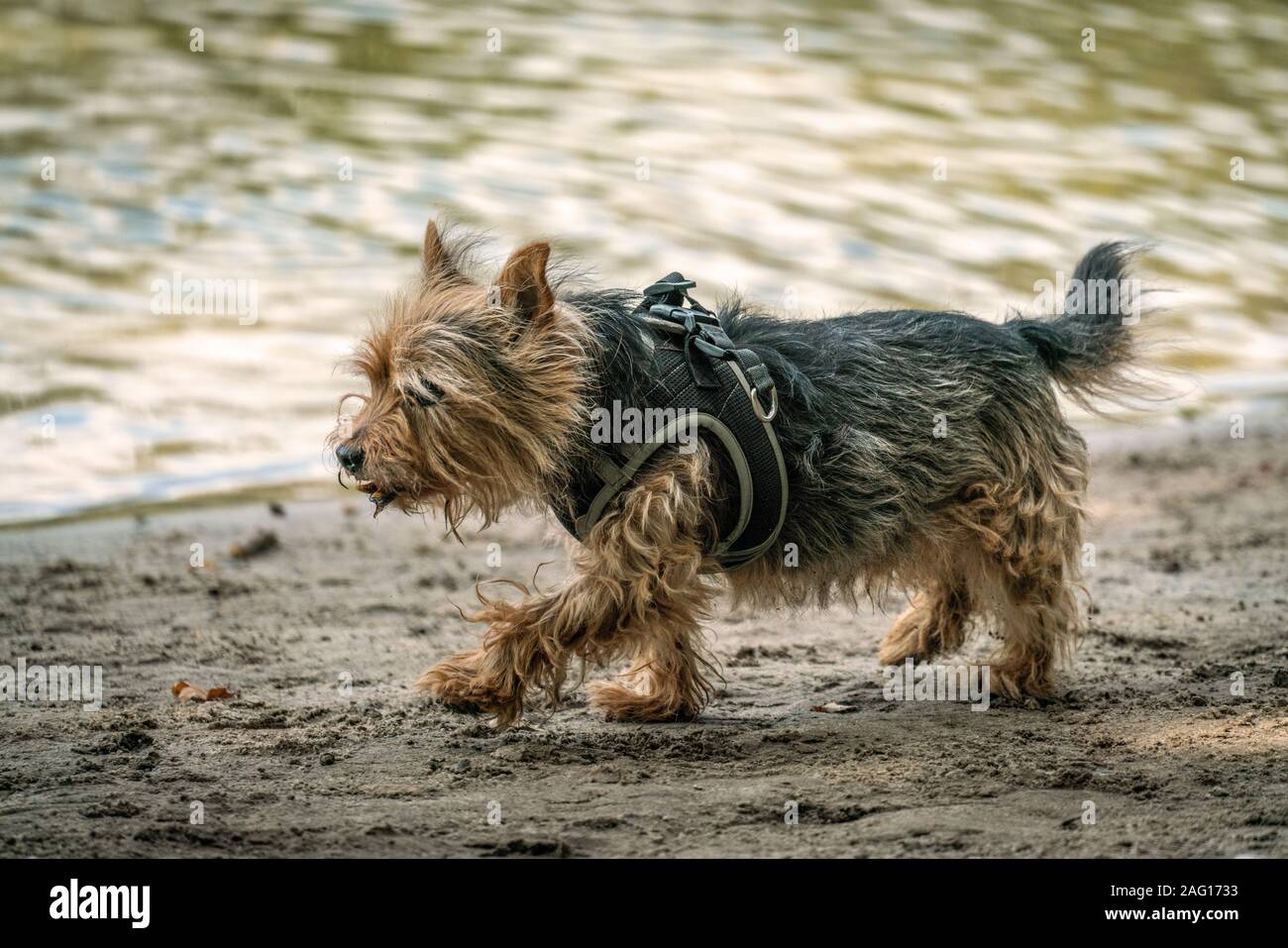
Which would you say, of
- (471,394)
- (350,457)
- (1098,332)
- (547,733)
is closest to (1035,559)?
(1098,332)

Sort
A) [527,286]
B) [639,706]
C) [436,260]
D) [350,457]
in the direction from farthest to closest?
[639,706]
[436,260]
[527,286]
[350,457]

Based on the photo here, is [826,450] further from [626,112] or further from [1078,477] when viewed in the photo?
[626,112]

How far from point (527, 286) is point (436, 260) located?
53cm

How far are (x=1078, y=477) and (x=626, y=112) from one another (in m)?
11.6

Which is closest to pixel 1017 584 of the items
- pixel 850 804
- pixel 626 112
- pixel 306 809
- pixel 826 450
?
pixel 826 450

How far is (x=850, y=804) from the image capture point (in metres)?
5.19

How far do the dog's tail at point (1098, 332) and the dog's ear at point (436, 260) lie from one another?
2439mm

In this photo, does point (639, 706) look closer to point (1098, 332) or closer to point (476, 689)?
point (476, 689)

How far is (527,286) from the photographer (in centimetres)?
559

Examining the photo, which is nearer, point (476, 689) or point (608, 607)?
point (608, 607)

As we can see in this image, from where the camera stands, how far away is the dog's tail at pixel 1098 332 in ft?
21.8

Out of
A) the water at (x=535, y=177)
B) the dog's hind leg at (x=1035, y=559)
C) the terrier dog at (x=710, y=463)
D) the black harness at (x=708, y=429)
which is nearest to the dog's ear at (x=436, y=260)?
the terrier dog at (x=710, y=463)

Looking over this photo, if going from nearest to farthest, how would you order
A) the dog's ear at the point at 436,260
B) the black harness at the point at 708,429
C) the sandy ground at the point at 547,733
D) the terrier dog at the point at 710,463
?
the sandy ground at the point at 547,733
the terrier dog at the point at 710,463
the black harness at the point at 708,429
the dog's ear at the point at 436,260

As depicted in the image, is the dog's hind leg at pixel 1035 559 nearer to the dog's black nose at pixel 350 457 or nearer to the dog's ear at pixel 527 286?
the dog's ear at pixel 527 286
